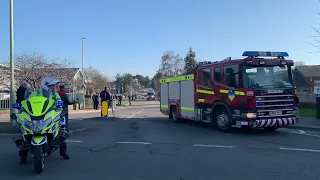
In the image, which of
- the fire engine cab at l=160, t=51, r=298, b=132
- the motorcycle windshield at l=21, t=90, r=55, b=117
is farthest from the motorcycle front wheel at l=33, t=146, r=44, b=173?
the fire engine cab at l=160, t=51, r=298, b=132

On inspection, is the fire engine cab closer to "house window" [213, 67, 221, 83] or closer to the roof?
"house window" [213, 67, 221, 83]

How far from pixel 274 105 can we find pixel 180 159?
536 centimetres

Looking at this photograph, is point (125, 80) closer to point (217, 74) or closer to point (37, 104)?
point (217, 74)

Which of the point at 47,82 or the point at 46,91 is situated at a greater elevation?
the point at 47,82

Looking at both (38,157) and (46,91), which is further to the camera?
(46,91)

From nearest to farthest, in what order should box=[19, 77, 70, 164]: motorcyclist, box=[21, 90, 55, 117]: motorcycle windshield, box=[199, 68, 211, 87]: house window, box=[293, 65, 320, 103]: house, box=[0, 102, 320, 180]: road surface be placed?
box=[21, 90, 55, 117]: motorcycle windshield, box=[0, 102, 320, 180]: road surface, box=[19, 77, 70, 164]: motorcyclist, box=[199, 68, 211, 87]: house window, box=[293, 65, 320, 103]: house

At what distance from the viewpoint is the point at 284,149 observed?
29.3 ft

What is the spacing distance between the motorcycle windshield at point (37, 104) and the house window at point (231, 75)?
7.08m

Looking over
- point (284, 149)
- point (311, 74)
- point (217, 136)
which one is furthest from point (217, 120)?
point (311, 74)

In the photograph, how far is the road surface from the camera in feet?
20.3

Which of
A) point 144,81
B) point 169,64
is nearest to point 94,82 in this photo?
point 169,64

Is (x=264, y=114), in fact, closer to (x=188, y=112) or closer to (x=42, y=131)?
(x=188, y=112)

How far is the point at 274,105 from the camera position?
11398 millimetres

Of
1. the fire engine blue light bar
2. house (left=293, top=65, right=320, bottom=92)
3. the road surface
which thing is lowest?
the road surface
